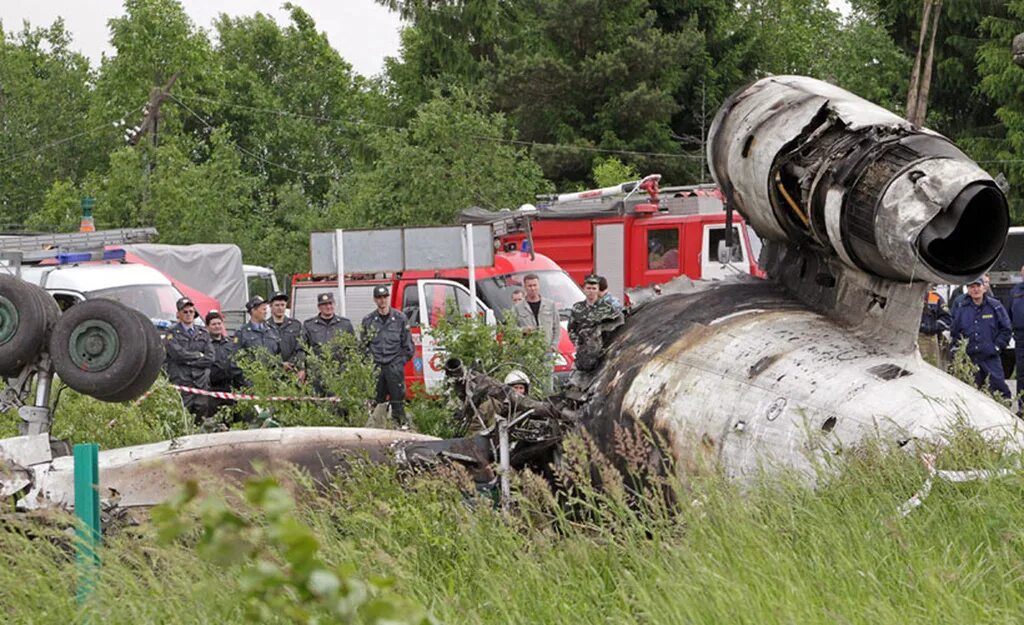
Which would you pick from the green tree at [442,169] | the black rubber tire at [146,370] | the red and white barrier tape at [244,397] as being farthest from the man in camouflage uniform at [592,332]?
the green tree at [442,169]

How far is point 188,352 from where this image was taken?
1448 cm

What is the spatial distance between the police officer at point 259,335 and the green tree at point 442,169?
1375 cm

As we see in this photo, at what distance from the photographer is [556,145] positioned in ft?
136

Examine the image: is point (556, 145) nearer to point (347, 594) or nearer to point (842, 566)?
point (842, 566)

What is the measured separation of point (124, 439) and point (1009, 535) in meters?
8.33

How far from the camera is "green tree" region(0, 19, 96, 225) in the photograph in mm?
52438

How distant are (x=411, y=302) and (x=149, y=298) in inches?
173

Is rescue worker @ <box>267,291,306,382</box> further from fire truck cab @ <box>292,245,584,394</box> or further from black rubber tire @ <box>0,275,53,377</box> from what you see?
black rubber tire @ <box>0,275,53,377</box>

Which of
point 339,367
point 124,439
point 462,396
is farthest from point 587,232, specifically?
point 462,396

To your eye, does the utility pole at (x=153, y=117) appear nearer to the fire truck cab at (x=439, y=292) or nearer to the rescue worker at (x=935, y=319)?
the fire truck cab at (x=439, y=292)

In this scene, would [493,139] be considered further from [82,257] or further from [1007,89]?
[1007,89]

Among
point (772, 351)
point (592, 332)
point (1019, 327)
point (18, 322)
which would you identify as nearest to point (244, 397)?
point (18, 322)

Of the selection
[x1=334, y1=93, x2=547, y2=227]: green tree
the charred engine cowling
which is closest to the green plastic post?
the charred engine cowling

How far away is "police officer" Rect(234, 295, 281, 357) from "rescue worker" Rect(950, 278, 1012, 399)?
7879 millimetres
